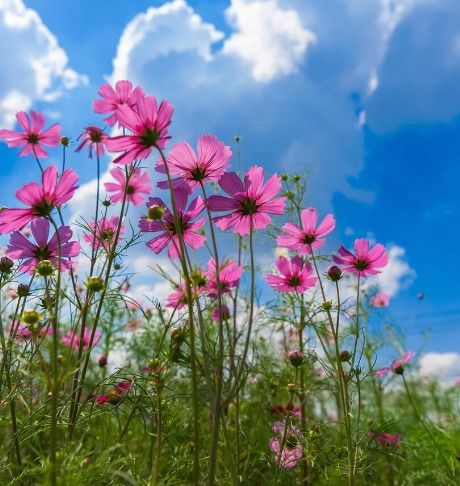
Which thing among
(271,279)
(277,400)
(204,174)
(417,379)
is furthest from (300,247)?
(417,379)

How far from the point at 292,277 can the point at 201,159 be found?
58cm

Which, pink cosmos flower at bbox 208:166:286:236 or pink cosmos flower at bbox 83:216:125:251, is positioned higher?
pink cosmos flower at bbox 83:216:125:251

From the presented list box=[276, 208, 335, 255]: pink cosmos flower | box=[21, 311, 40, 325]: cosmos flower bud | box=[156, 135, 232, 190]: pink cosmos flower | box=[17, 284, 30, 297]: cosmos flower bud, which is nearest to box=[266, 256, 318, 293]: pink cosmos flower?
box=[276, 208, 335, 255]: pink cosmos flower

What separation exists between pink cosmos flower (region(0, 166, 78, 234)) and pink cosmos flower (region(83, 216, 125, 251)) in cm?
38

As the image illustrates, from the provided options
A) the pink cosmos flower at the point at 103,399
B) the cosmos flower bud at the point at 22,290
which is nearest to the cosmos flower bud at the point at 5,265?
the cosmos flower bud at the point at 22,290

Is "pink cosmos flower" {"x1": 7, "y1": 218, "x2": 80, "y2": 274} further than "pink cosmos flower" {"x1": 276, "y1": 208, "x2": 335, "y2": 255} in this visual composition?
No

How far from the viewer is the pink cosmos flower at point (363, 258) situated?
4.58ft

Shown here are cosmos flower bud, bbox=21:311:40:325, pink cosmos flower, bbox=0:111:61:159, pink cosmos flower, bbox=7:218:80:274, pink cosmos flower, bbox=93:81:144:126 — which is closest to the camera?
cosmos flower bud, bbox=21:311:40:325

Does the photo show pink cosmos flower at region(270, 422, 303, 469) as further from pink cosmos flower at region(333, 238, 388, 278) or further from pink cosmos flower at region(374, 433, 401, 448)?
pink cosmos flower at region(333, 238, 388, 278)

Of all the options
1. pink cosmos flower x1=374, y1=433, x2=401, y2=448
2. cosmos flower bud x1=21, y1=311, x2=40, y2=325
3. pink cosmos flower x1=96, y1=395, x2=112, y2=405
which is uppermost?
pink cosmos flower x1=374, y1=433, x2=401, y2=448

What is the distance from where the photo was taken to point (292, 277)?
4.88ft

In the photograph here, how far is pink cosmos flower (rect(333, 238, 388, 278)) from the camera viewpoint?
140cm

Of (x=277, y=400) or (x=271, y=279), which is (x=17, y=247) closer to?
(x=271, y=279)

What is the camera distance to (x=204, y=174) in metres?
1.03
